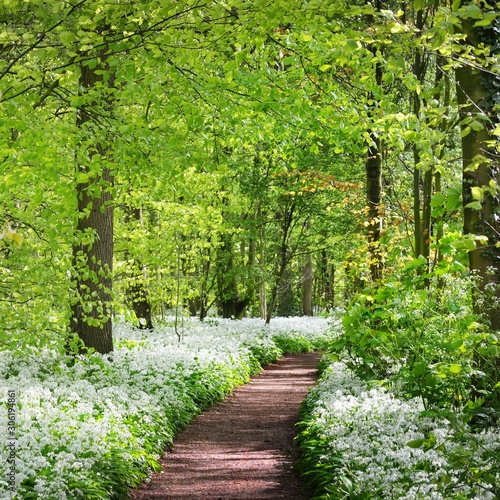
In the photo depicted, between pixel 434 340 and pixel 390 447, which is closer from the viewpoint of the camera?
pixel 390 447

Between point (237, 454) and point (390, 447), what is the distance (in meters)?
3.35

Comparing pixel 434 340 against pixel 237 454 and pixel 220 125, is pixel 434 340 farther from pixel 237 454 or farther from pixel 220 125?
pixel 220 125

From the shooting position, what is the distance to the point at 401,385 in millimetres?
8508

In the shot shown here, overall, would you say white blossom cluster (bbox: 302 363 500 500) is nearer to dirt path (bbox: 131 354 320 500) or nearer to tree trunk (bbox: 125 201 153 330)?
dirt path (bbox: 131 354 320 500)

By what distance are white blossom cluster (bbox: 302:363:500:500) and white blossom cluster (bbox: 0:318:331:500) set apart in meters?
2.56

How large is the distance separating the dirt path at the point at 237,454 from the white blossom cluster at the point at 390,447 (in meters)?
0.69

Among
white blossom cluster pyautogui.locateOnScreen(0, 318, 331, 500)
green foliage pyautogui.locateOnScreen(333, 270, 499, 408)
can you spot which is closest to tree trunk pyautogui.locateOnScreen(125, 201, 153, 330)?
white blossom cluster pyautogui.locateOnScreen(0, 318, 331, 500)

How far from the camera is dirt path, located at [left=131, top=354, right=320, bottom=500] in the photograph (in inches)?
283

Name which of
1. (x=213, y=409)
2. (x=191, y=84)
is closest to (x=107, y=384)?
(x=213, y=409)

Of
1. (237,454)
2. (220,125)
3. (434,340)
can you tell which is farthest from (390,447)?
(220,125)

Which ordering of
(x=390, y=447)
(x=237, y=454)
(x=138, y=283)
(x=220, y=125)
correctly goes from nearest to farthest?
1. (x=390, y=447)
2. (x=220, y=125)
3. (x=237, y=454)
4. (x=138, y=283)

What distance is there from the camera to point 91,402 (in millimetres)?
8664

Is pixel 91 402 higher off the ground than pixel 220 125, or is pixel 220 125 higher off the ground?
pixel 220 125

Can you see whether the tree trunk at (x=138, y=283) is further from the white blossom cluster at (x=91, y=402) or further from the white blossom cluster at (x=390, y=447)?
the white blossom cluster at (x=390, y=447)
